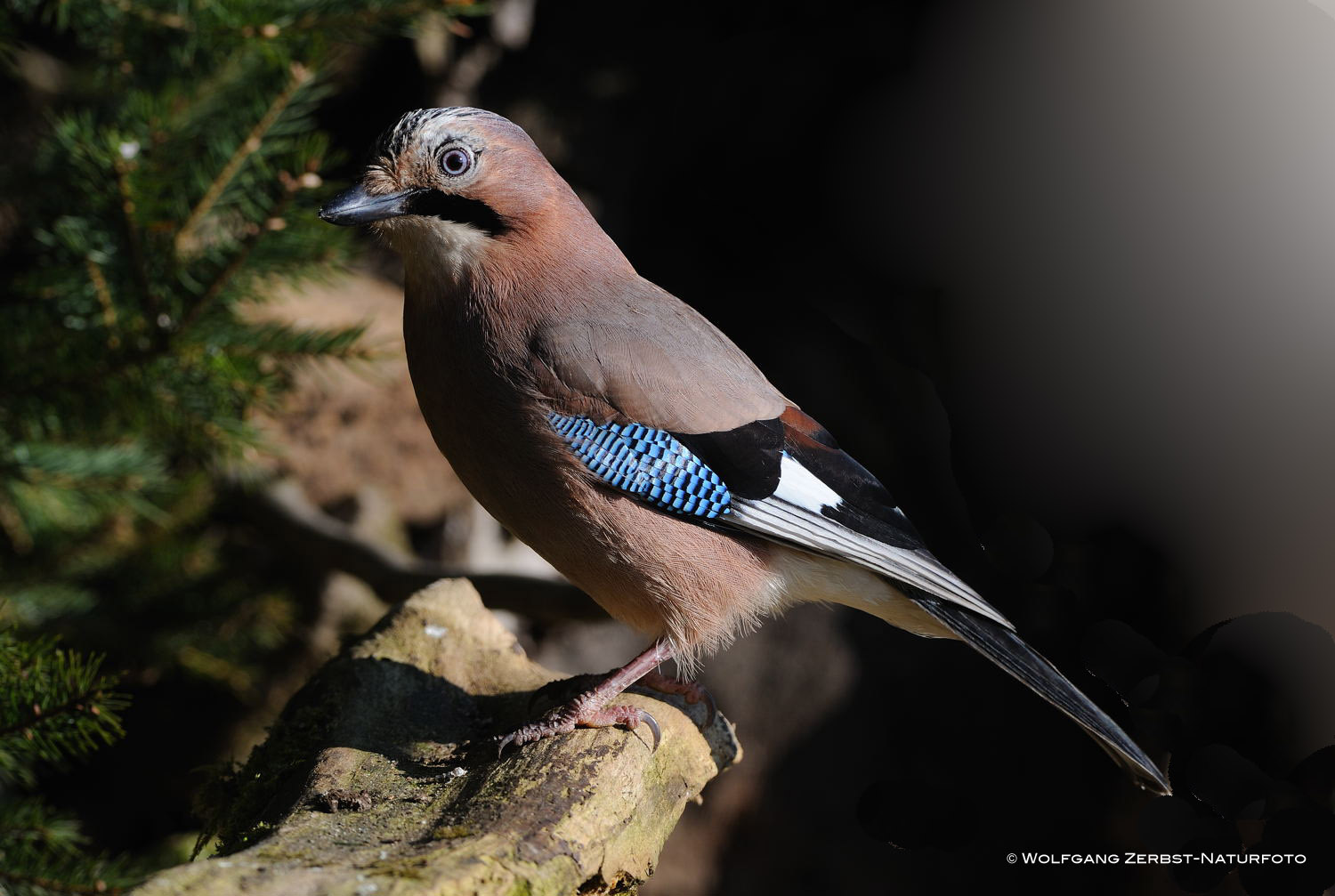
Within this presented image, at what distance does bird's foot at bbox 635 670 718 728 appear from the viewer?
2.55 meters

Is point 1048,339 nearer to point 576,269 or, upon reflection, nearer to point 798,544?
point 798,544

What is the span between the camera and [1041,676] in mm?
2254

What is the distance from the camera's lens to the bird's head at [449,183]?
2.15m

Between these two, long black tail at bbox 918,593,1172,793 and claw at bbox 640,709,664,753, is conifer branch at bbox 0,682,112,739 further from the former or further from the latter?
long black tail at bbox 918,593,1172,793

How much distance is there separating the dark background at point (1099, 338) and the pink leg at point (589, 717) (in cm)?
48

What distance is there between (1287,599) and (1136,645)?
285 mm

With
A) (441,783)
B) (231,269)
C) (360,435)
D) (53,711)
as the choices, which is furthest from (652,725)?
(360,435)

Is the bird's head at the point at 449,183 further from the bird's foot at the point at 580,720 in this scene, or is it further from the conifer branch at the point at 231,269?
the bird's foot at the point at 580,720

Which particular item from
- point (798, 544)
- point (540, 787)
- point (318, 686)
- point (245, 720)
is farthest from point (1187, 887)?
point (245, 720)

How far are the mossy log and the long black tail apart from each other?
1.84ft

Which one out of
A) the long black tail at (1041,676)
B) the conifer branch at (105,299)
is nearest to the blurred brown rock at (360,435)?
the conifer branch at (105,299)

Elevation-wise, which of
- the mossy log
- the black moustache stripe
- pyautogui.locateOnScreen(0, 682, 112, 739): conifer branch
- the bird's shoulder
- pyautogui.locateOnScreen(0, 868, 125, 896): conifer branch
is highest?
the black moustache stripe

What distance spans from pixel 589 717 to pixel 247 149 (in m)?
1.53

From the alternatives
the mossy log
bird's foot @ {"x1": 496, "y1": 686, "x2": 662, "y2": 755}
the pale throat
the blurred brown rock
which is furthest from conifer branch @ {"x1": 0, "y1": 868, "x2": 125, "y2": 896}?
the blurred brown rock
